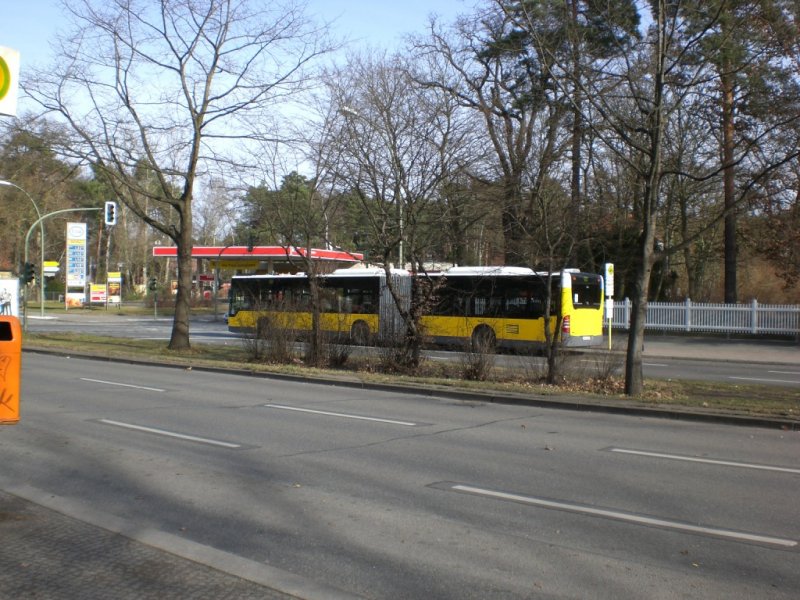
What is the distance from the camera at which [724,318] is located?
35594 mm

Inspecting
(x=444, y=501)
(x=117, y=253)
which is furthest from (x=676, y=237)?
(x=117, y=253)

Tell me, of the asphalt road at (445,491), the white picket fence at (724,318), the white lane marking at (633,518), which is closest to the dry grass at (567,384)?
the asphalt road at (445,491)

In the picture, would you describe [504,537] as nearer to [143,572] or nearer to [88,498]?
[143,572]

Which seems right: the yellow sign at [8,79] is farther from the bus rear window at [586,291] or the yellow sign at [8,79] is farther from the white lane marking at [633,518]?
the bus rear window at [586,291]

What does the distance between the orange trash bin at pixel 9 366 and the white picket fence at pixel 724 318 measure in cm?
3432

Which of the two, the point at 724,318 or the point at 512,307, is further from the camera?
the point at 724,318

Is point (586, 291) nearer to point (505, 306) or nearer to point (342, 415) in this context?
point (505, 306)

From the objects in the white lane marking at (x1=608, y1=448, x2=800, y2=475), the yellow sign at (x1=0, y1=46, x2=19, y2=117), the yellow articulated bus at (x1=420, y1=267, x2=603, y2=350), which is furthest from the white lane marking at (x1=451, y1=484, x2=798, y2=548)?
the yellow articulated bus at (x1=420, y1=267, x2=603, y2=350)

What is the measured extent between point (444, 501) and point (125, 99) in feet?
61.8

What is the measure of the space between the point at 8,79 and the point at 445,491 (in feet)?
18.0

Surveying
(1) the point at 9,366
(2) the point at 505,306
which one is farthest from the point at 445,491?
(2) the point at 505,306

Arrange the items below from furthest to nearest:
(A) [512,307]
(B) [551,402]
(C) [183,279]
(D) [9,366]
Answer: (A) [512,307] < (C) [183,279] < (B) [551,402] < (D) [9,366]

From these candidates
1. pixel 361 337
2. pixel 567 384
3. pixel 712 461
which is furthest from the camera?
pixel 361 337

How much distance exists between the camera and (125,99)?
72.8 feet
